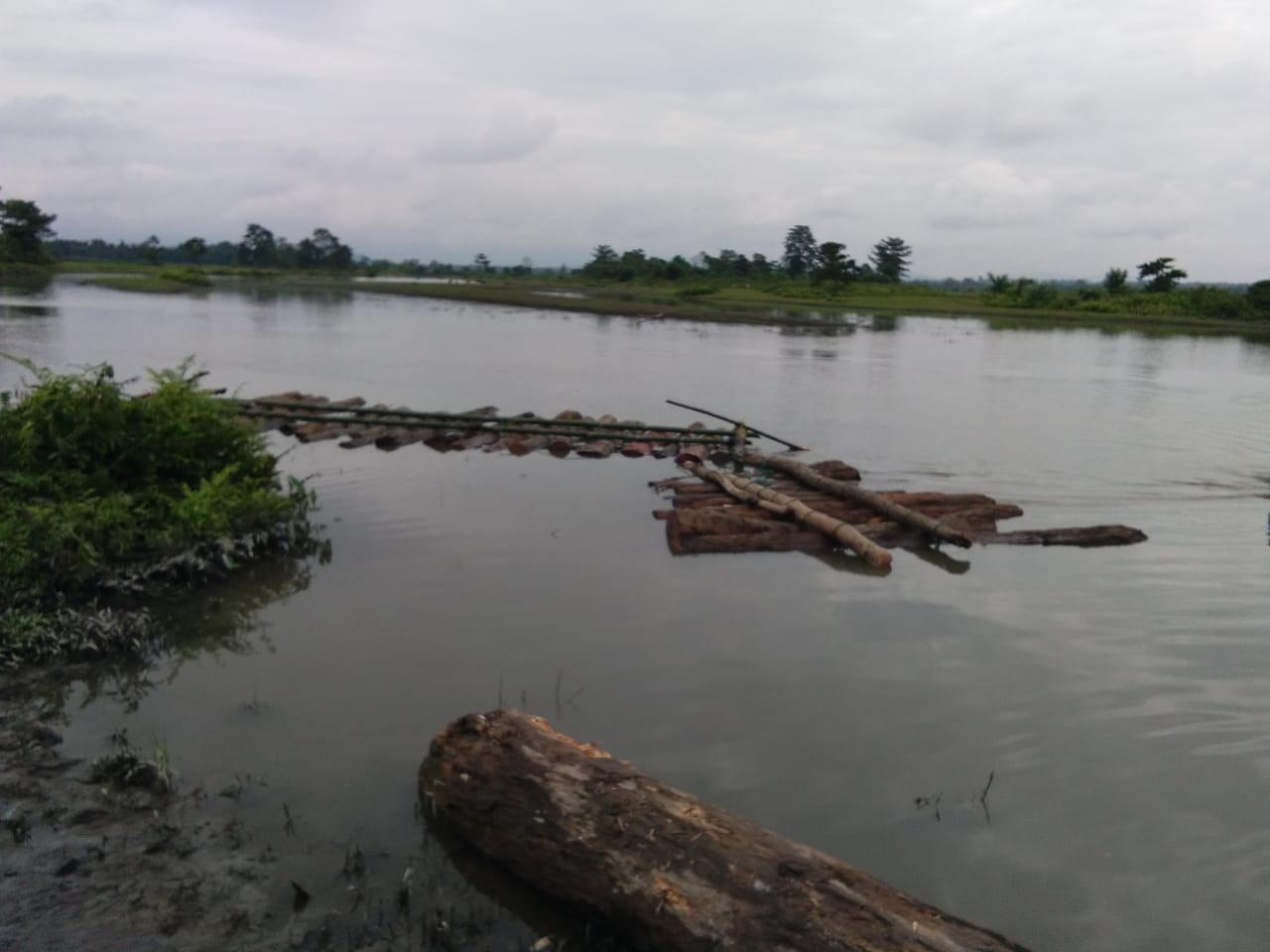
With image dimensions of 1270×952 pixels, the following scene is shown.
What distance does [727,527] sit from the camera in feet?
29.2

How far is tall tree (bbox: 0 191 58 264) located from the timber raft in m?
53.1

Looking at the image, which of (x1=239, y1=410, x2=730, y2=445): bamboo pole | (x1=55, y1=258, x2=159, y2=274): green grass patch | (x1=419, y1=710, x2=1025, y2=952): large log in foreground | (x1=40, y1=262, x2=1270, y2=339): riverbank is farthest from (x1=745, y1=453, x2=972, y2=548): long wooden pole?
(x1=55, y1=258, x2=159, y2=274): green grass patch

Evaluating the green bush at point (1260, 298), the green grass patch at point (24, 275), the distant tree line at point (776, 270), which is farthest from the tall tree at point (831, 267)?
the green grass patch at point (24, 275)

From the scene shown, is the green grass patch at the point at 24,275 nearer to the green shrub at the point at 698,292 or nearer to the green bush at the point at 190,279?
the green bush at the point at 190,279

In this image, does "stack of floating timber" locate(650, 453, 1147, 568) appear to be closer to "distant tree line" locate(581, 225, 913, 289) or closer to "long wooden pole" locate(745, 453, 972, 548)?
"long wooden pole" locate(745, 453, 972, 548)

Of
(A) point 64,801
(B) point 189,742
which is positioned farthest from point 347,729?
(A) point 64,801

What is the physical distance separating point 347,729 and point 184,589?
2.58 meters

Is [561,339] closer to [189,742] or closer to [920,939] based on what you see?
[189,742]

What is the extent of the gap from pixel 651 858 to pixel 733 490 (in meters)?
6.89

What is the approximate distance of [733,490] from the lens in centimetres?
1030

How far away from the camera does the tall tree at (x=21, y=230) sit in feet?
190

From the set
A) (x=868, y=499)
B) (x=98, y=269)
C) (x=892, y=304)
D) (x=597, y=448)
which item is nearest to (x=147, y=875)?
(x=868, y=499)

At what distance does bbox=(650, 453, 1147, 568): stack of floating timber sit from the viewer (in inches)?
346

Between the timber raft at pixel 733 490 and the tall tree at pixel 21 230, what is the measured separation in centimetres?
5311
